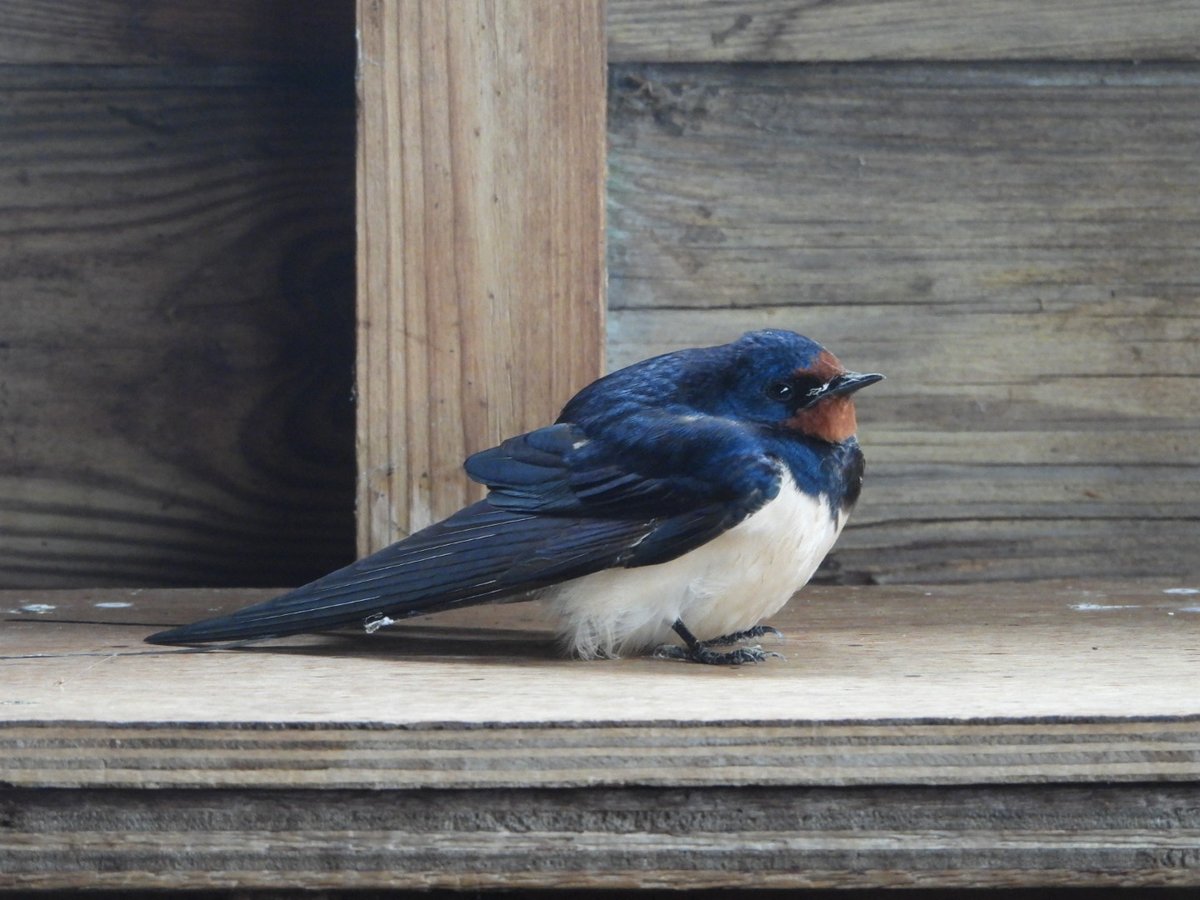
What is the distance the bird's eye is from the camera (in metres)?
1.26

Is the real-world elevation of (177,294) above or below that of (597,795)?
above

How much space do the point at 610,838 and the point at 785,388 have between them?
22.0 inches

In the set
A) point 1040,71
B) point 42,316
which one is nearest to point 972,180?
point 1040,71

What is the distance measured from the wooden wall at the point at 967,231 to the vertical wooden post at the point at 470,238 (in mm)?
215

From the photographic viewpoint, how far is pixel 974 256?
1596 millimetres

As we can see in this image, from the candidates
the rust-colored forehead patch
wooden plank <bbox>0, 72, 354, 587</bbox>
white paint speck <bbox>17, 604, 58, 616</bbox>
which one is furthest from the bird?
wooden plank <bbox>0, 72, 354, 587</bbox>

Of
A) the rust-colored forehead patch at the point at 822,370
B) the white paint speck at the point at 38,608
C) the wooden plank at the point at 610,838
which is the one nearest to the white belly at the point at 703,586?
the rust-colored forehead patch at the point at 822,370

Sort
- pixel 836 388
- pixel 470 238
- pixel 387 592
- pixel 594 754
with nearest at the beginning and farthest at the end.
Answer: pixel 594 754
pixel 387 592
pixel 836 388
pixel 470 238

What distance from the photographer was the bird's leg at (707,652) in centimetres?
114

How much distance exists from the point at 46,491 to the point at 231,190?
42 centimetres

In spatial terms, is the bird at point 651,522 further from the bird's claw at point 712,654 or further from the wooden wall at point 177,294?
the wooden wall at point 177,294

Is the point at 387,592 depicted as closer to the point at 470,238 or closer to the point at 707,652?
the point at 707,652

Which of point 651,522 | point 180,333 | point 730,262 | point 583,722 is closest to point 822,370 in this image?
point 651,522

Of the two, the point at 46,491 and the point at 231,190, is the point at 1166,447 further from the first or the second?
the point at 46,491
